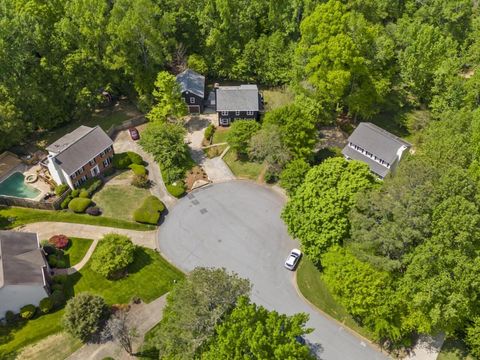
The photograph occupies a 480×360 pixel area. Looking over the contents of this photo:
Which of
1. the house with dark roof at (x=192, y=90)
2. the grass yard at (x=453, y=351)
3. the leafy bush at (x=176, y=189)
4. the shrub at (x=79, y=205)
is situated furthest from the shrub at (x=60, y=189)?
the grass yard at (x=453, y=351)

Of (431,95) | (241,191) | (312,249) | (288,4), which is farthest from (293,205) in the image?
(288,4)

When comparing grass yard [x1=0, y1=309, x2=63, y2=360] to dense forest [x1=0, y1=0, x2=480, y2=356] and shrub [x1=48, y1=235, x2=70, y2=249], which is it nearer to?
shrub [x1=48, y1=235, x2=70, y2=249]

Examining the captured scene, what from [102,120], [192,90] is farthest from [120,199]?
[192,90]

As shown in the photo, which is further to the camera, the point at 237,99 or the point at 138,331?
the point at 237,99

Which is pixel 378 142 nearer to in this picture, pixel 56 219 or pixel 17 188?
pixel 56 219

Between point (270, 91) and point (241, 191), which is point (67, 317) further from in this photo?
point (270, 91)

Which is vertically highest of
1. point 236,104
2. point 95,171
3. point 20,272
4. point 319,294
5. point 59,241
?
point 236,104

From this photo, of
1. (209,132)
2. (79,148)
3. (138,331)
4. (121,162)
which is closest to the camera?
(138,331)
